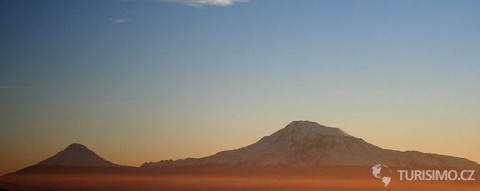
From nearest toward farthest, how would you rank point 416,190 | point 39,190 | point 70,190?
1. point 39,190
2. point 70,190
3. point 416,190

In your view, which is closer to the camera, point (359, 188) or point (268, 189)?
point (268, 189)

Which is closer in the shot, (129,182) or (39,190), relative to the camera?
(39,190)

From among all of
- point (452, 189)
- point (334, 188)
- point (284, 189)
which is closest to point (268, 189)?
point (284, 189)

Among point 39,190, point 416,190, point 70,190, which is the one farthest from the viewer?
point 416,190

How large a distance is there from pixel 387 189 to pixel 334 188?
49.9ft

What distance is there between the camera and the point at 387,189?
18750cm

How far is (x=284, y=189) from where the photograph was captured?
180 m

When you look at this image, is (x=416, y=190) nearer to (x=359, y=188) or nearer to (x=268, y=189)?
(x=359, y=188)

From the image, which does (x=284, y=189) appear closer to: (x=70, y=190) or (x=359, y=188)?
(x=359, y=188)

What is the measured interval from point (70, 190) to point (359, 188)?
287ft

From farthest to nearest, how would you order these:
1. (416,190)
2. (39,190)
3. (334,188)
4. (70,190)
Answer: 1. (334,188)
2. (416,190)
3. (70,190)
4. (39,190)

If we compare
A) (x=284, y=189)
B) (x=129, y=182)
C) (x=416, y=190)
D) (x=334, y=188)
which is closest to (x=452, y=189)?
(x=416, y=190)

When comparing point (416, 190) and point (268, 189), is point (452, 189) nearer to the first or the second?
point (416, 190)

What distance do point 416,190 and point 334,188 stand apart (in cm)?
2543
